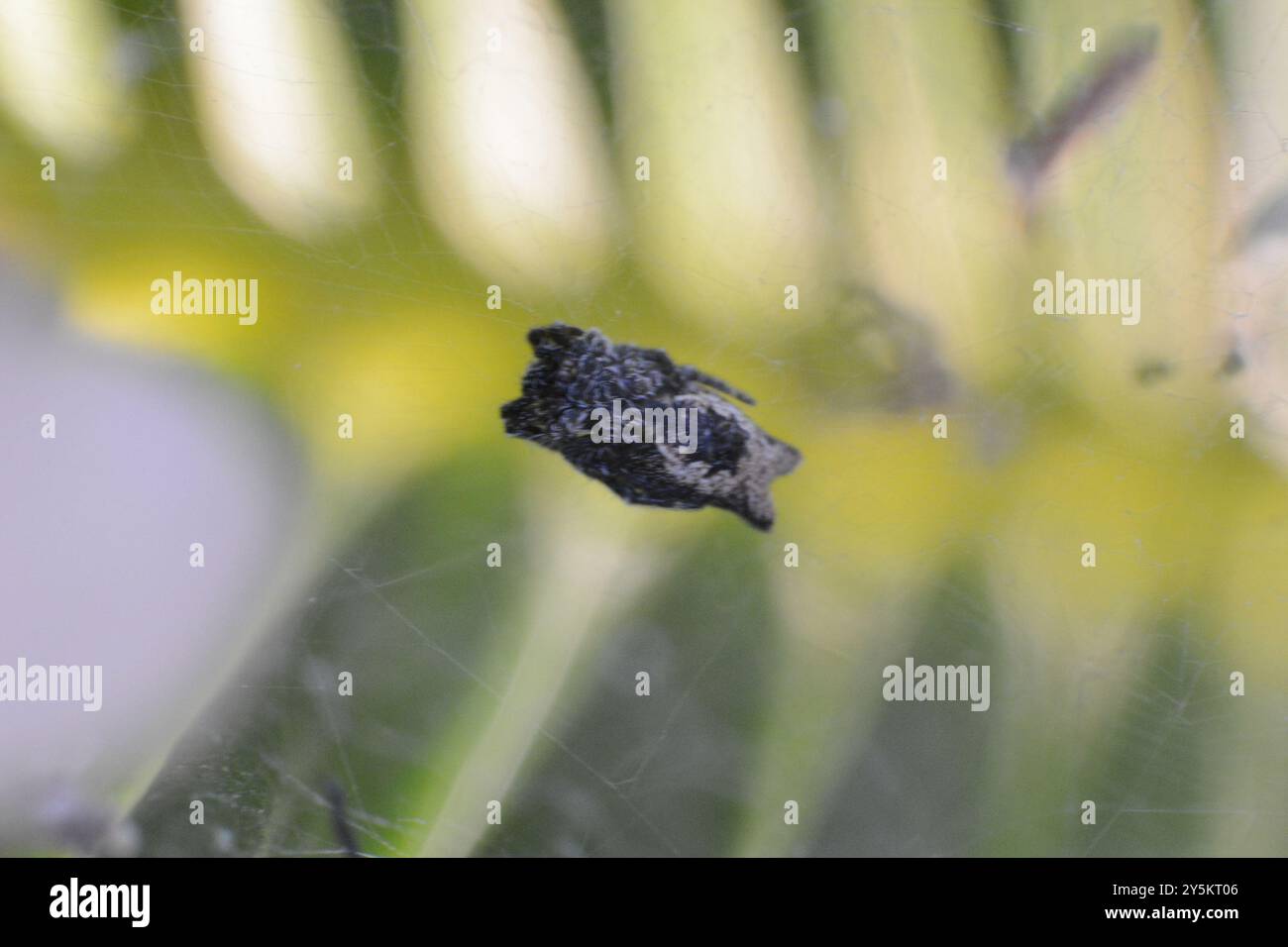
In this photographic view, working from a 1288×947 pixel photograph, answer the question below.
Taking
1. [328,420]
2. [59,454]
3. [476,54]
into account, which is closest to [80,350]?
[59,454]

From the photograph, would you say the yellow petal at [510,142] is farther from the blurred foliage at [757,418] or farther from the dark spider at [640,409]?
the dark spider at [640,409]

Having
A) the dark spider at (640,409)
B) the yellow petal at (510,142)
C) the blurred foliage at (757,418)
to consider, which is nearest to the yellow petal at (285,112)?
the blurred foliage at (757,418)

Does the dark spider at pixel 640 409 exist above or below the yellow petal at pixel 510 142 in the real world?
below

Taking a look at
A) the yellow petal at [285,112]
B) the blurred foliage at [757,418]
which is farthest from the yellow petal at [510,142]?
the yellow petal at [285,112]

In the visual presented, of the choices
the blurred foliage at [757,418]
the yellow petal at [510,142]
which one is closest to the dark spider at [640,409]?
the blurred foliage at [757,418]

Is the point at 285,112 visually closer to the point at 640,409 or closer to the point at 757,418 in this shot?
the point at 640,409

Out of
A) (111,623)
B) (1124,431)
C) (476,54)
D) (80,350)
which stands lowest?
(111,623)

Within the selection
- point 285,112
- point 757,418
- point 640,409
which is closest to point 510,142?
point 285,112

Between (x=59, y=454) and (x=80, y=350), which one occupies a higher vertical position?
(x=80, y=350)

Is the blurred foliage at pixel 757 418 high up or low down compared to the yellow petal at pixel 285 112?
down
